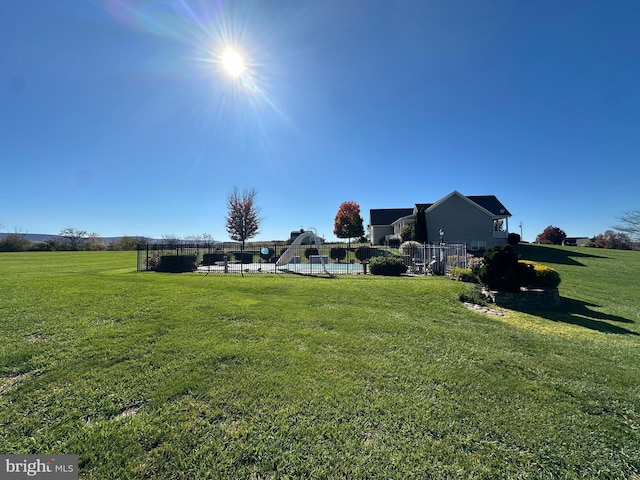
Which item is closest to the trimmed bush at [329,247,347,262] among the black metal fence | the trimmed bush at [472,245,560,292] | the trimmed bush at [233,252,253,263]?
the black metal fence

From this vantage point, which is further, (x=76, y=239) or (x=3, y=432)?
(x=76, y=239)

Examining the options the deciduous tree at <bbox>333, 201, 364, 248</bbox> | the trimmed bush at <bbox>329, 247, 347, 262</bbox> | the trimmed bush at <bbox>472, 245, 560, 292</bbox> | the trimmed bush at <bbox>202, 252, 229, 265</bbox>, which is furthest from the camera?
the deciduous tree at <bbox>333, 201, 364, 248</bbox>

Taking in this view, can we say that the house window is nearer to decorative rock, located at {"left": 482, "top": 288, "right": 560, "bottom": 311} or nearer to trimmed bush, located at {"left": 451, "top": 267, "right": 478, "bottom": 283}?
trimmed bush, located at {"left": 451, "top": 267, "right": 478, "bottom": 283}

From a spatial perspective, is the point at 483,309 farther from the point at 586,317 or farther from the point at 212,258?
the point at 212,258

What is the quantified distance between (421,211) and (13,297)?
27.4 metres

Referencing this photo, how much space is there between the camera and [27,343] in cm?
436

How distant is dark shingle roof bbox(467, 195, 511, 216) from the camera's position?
1185 inches

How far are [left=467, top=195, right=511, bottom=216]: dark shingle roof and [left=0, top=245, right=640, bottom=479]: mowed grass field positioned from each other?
89.4 ft

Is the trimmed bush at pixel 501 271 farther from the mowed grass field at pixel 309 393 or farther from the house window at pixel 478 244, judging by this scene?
the house window at pixel 478 244

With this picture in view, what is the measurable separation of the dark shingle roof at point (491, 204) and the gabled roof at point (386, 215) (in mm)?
9470

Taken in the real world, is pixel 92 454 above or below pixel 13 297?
below

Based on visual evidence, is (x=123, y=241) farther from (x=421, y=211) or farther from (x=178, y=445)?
(x=178, y=445)

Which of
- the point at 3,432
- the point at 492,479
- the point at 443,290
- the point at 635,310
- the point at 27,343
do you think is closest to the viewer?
the point at 492,479

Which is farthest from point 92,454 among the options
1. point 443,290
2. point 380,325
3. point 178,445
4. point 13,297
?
point 443,290
